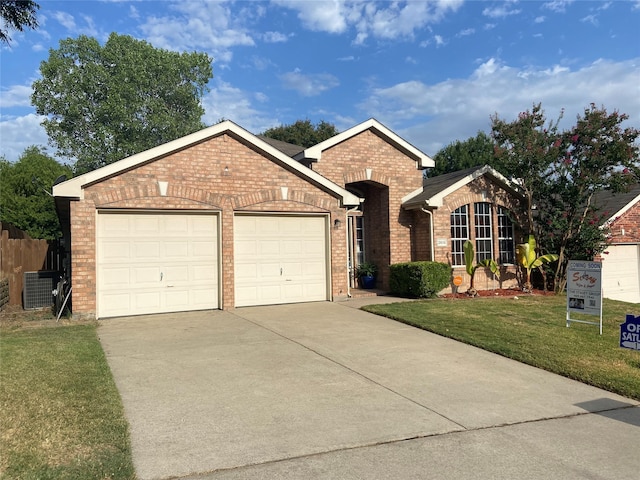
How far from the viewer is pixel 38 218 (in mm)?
29750

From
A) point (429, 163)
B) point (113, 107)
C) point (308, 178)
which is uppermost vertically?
point (113, 107)

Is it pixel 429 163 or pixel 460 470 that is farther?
pixel 429 163

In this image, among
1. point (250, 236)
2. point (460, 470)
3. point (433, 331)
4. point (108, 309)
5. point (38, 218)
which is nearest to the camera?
point (460, 470)

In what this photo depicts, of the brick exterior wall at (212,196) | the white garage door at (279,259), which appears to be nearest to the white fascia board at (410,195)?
the brick exterior wall at (212,196)

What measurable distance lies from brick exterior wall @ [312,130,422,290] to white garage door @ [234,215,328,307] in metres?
2.91

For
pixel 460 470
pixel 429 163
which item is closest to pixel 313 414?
pixel 460 470

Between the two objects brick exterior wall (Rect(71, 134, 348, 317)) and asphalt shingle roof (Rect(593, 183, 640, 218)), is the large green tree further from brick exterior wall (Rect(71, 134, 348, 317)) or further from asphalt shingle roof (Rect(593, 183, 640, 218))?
brick exterior wall (Rect(71, 134, 348, 317))

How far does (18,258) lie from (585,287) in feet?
50.2

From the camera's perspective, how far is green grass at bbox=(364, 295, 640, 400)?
255 inches

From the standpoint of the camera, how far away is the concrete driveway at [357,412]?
146 inches

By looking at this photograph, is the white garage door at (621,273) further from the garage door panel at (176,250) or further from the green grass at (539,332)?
the garage door panel at (176,250)

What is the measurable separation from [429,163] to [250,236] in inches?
292

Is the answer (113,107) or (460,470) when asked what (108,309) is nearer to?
(460,470)

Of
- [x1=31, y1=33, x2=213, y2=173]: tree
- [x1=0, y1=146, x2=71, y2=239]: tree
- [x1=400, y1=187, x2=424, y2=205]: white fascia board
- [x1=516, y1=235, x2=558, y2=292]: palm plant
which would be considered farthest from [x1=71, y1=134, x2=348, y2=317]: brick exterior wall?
[x1=31, y1=33, x2=213, y2=173]: tree
